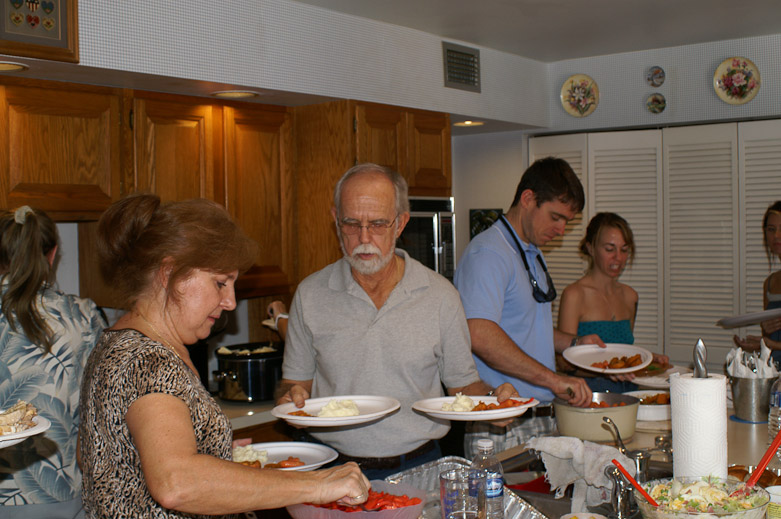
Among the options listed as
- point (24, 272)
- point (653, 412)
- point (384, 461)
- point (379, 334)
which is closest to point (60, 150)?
point (24, 272)

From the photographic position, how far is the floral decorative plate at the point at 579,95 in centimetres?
490

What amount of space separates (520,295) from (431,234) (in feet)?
4.81

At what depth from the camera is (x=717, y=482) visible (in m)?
1.39

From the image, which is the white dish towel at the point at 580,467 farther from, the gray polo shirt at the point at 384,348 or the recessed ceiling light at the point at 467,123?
the recessed ceiling light at the point at 467,123

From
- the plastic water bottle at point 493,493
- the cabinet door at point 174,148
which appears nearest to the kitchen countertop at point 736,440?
the plastic water bottle at point 493,493

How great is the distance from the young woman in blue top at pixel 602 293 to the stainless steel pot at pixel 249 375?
4.53ft

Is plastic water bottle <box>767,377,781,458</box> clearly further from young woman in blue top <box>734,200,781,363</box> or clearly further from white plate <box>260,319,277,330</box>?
white plate <box>260,319,277,330</box>

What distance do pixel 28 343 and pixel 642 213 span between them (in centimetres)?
355

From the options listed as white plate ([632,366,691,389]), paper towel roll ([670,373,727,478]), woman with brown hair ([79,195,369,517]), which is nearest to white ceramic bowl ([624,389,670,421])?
white plate ([632,366,691,389])

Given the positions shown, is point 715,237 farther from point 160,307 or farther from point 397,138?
point 160,307

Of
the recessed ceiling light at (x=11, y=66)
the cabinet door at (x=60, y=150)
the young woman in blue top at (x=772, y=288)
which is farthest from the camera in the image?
the young woman in blue top at (x=772, y=288)

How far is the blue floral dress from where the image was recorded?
8.02 ft

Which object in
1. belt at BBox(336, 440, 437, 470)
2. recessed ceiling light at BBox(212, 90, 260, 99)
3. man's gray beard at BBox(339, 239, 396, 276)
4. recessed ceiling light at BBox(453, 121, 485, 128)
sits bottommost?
belt at BBox(336, 440, 437, 470)

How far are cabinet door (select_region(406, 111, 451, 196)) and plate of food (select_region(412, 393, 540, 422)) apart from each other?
205cm
